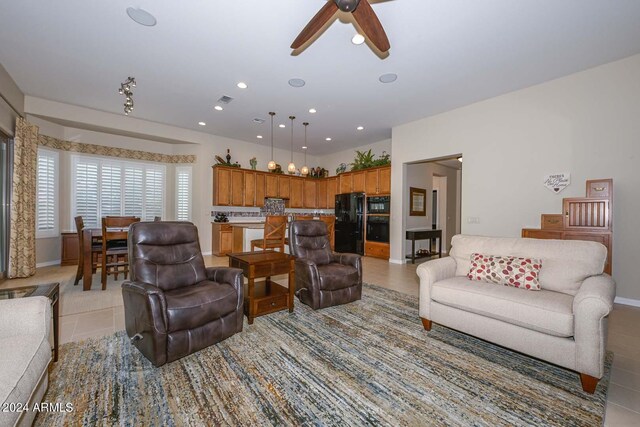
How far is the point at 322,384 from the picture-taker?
1.77m

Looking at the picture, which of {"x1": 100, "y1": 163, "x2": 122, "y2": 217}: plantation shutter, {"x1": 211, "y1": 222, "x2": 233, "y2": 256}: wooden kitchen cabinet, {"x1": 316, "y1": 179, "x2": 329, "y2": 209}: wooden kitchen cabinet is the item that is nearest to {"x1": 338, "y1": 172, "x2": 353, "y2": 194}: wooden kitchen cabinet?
{"x1": 316, "y1": 179, "x2": 329, "y2": 209}: wooden kitchen cabinet

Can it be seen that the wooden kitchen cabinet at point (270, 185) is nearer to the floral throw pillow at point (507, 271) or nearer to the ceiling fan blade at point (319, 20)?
the ceiling fan blade at point (319, 20)

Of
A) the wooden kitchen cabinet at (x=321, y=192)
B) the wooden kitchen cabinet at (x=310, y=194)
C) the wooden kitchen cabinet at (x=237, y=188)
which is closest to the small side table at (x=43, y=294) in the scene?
the wooden kitchen cabinet at (x=237, y=188)

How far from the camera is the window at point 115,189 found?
555 cm

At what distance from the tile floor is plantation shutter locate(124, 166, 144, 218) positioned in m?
1.78

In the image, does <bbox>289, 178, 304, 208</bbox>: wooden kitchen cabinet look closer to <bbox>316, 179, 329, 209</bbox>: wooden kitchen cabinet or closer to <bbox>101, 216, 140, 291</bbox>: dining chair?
<bbox>316, 179, 329, 209</bbox>: wooden kitchen cabinet

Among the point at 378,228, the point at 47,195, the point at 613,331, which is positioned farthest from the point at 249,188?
the point at 613,331

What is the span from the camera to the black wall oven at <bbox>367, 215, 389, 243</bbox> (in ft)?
20.8

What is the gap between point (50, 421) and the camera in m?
1.44

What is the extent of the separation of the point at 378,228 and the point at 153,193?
5488mm

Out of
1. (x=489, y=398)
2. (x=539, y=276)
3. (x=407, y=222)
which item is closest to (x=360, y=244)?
(x=407, y=222)

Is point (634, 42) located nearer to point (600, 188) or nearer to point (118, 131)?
point (600, 188)

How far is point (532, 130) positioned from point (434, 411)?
4.28m

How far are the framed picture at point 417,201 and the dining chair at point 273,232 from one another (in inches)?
132
